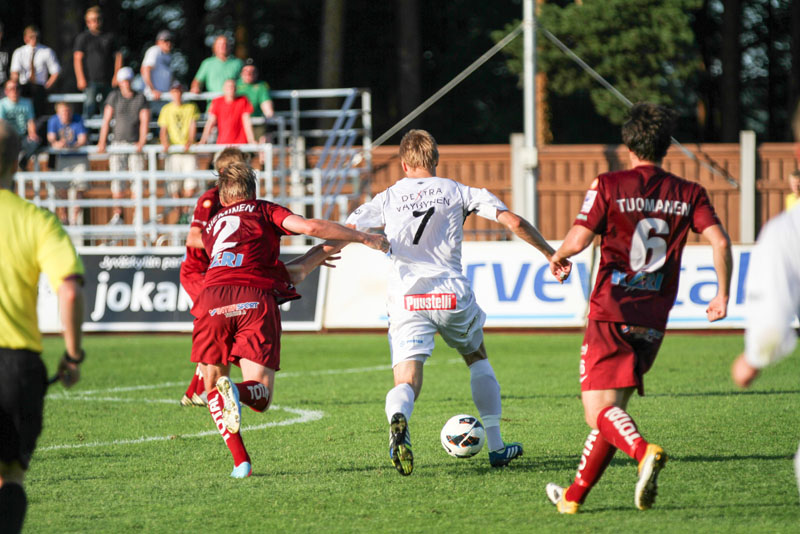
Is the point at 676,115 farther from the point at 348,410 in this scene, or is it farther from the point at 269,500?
the point at 348,410

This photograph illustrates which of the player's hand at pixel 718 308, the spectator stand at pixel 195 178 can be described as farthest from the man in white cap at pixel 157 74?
the player's hand at pixel 718 308

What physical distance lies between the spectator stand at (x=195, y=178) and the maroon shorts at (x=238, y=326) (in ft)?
34.2

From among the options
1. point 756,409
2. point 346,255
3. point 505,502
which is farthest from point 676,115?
point 346,255

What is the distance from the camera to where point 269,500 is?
239 inches

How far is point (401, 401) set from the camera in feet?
21.0

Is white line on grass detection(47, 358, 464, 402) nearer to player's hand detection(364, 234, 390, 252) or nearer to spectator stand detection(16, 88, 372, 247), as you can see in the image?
spectator stand detection(16, 88, 372, 247)

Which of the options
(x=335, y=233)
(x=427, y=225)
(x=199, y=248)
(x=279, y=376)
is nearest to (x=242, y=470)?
(x=335, y=233)

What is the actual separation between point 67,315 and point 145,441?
4079mm

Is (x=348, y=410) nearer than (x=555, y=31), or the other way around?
(x=348, y=410)

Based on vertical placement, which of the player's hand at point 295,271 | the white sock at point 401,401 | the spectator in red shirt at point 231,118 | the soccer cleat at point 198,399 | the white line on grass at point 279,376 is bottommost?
the white line on grass at point 279,376

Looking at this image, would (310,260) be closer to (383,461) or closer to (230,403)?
(230,403)

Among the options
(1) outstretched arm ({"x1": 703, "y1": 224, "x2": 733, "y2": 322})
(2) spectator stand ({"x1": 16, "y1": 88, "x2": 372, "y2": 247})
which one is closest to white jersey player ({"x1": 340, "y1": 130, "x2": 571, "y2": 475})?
(1) outstretched arm ({"x1": 703, "y1": 224, "x2": 733, "y2": 322})

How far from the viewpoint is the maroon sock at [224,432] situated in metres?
6.44

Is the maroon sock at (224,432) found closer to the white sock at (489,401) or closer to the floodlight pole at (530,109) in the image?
the white sock at (489,401)
